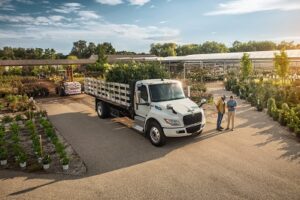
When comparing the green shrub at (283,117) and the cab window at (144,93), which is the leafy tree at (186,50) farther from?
the cab window at (144,93)

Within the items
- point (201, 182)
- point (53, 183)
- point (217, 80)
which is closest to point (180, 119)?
point (201, 182)

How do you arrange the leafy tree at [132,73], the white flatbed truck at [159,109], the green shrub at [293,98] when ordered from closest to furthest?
the white flatbed truck at [159,109], the leafy tree at [132,73], the green shrub at [293,98]

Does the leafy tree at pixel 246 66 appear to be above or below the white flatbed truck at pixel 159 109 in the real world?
above

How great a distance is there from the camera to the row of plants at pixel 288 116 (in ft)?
38.0

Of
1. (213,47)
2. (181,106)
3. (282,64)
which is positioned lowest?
(181,106)

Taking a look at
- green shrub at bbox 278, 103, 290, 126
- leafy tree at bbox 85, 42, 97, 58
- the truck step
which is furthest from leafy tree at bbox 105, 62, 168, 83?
leafy tree at bbox 85, 42, 97, 58

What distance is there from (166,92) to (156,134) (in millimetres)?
1993

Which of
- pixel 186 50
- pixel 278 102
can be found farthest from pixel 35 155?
pixel 186 50

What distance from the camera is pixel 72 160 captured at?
9250mm

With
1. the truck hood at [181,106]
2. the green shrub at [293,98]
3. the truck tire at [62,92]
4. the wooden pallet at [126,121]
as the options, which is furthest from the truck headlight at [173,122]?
the truck tire at [62,92]

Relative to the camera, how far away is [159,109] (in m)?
10.4

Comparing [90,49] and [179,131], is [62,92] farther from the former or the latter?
[90,49]

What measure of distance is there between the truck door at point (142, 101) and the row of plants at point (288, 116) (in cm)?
634

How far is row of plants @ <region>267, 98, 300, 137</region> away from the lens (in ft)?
38.0
